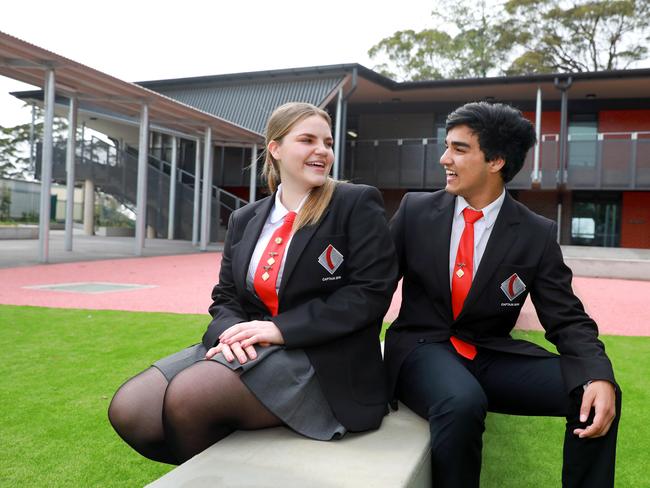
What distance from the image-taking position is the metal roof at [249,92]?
21.4 metres

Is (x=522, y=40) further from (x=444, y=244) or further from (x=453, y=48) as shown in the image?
(x=444, y=244)

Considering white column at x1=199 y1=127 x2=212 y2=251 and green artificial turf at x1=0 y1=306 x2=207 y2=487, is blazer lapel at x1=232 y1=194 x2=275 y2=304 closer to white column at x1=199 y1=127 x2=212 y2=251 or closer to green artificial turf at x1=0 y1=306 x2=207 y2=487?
green artificial turf at x1=0 y1=306 x2=207 y2=487

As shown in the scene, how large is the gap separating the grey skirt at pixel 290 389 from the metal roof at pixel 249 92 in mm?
19081

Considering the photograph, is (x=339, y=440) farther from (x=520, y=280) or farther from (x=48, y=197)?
(x=48, y=197)

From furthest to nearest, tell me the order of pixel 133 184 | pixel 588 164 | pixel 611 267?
pixel 133 184
pixel 588 164
pixel 611 267

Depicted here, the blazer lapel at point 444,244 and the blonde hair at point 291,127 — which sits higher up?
the blonde hair at point 291,127

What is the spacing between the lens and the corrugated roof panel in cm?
2145

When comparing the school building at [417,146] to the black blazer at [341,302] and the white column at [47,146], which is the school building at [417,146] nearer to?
the white column at [47,146]

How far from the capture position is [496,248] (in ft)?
8.34

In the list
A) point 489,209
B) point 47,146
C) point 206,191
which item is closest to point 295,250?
point 489,209

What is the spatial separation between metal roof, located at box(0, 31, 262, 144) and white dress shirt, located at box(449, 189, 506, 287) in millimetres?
9835

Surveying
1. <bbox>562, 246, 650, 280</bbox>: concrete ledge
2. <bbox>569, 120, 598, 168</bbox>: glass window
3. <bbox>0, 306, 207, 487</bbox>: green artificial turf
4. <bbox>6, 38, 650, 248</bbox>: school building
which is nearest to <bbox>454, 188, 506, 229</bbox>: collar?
<bbox>0, 306, 207, 487</bbox>: green artificial turf

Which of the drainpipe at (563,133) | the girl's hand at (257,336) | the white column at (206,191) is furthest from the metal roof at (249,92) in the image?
the girl's hand at (257,336)

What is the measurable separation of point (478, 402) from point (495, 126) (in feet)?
3.88
